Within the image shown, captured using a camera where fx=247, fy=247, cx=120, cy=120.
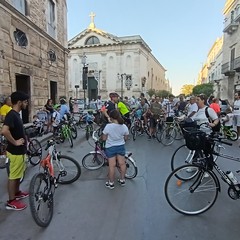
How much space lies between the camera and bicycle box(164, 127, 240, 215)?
3.57 metres

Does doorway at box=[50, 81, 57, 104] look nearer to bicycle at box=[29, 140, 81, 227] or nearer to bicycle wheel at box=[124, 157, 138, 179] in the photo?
bicycle wheel at box=[124, 157, 138, 179]

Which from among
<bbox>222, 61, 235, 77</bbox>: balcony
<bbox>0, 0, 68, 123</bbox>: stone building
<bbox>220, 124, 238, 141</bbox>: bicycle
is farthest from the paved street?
<bbox>222, 61, 235, 77</bbox>: balcony

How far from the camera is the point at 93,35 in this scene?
50531mm

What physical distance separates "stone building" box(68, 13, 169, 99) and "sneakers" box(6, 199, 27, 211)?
42006 millimetres

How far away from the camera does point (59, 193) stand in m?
4.34

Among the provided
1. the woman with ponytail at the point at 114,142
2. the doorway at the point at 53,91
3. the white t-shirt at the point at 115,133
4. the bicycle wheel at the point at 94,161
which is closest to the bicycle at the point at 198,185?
the woman with ponytail at the point at 114,142

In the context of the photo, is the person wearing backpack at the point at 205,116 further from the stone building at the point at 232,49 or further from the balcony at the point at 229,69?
the balcony at the point at 229,69

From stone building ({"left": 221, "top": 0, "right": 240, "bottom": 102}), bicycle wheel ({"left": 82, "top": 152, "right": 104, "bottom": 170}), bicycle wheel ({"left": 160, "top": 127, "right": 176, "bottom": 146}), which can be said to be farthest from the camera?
stone building ({"left": 221, "top": 0, "right": 240, "bottom": 102})

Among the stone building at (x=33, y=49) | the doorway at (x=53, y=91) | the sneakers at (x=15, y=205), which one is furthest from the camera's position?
the doorway at (x=53, y=91)

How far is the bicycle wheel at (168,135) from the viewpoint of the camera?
870cm

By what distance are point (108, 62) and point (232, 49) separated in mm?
25633

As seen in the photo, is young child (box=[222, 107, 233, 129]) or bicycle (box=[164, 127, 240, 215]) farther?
young child (box=[222, 107, 233, 129])

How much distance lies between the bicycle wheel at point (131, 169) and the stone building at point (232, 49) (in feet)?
79.0

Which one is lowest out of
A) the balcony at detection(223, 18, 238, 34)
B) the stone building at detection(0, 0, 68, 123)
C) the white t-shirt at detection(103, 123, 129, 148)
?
the white t-shirt at detection(103, 123, 129, 148)
